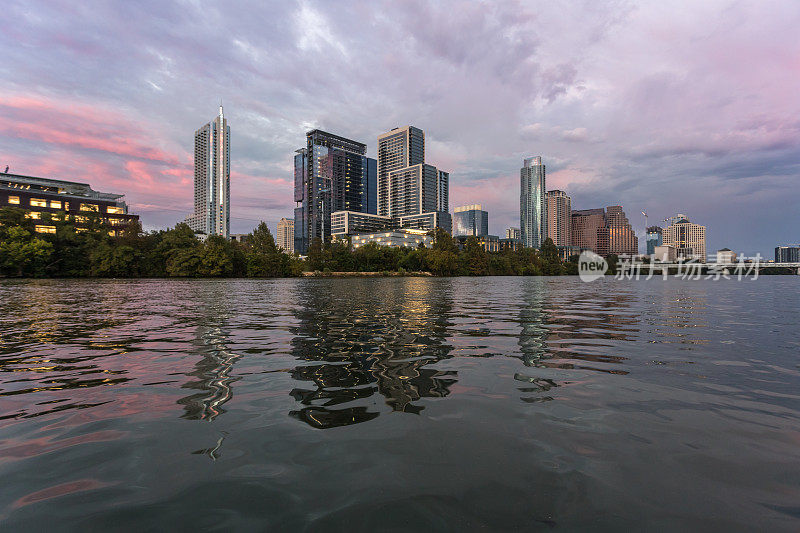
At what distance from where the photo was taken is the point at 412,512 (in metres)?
3.94

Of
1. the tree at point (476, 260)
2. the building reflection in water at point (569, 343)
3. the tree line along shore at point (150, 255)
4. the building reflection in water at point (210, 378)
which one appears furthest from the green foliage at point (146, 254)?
the building reflection in water at point (569, 343)

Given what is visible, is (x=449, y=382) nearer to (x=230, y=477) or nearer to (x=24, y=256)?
(x=230, y=477)

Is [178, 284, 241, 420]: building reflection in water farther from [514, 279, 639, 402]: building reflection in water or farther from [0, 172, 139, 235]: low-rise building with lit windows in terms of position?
[0, 172, 139, 235]: low-rise building with lit windows

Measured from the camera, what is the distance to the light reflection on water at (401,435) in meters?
4.01

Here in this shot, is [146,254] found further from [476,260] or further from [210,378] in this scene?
[476,260]

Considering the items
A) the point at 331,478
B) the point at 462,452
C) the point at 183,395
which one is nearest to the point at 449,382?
the point at 462,452

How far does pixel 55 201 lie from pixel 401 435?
671 feet

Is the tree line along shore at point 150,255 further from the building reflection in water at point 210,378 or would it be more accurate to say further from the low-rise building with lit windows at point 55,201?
the building reflection in water at point 210,378

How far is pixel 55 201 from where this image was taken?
150875 millimetres

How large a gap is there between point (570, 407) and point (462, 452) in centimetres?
301

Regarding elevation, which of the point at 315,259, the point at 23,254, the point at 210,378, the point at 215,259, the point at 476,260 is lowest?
the point at 210,378

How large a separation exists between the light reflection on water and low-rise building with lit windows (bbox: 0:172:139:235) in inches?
6150

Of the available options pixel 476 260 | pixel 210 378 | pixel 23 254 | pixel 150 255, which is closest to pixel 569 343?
pixel 210 378

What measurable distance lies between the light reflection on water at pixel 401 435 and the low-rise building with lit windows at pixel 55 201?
15621 cm
